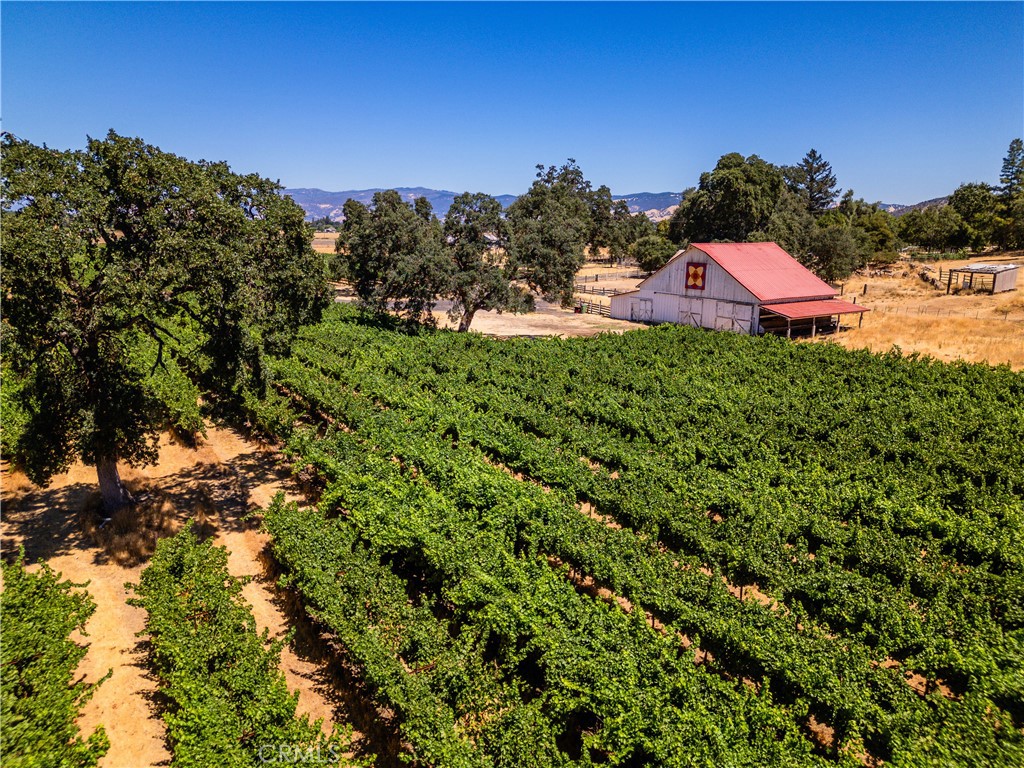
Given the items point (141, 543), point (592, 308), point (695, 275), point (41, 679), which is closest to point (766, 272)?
point (695, 275)

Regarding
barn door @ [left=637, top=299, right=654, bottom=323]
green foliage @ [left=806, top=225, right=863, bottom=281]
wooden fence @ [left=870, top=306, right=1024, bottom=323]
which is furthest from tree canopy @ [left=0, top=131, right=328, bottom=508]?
green foliage @ [left=806, top=225, right=863, bottom=281]

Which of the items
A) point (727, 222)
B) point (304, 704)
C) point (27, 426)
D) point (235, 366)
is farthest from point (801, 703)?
point (727, 222)

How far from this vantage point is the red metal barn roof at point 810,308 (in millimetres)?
40881

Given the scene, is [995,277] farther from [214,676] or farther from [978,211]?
[214,676]

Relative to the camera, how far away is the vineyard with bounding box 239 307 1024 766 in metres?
8.75

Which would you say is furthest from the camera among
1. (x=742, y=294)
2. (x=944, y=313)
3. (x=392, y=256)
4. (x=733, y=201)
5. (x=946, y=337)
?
(x=733, y=201)

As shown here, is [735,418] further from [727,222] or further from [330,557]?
[727,222]

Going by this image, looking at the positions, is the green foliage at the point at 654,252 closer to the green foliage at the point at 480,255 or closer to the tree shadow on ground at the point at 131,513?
the green foliage at the point at 480,255

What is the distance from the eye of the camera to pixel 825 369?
28.3m

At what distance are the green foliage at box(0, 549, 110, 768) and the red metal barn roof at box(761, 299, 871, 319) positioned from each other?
41.1 metres

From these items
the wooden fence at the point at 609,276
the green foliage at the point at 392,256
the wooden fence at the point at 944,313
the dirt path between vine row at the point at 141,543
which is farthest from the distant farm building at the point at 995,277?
the dirt path between vine row at the point at 141,543

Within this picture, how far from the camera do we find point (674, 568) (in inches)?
480

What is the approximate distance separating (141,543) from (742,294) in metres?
39.0

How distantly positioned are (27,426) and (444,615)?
1211 cm
